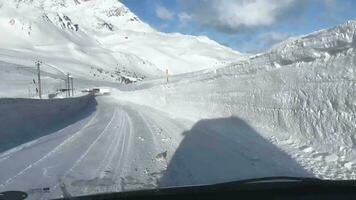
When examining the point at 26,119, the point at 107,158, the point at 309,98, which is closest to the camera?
the point at 107,158

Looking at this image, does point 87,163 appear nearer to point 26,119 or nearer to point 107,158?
point 107,158

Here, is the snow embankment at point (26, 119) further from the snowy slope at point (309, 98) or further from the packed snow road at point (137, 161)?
the snowy slope at point (309, 98)

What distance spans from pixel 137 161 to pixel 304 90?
4.72m

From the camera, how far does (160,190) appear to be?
175 inches

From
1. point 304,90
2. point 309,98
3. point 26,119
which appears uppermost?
point 304,90

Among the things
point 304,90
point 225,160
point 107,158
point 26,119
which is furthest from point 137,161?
point 26,119

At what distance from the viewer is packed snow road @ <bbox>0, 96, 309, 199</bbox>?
8367 millimetres

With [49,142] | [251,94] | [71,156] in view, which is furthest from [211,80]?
[71,156]

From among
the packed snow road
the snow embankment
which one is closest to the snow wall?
the packed snow road

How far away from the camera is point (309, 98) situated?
13.0m

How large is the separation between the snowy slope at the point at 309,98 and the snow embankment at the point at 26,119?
6.65 meters

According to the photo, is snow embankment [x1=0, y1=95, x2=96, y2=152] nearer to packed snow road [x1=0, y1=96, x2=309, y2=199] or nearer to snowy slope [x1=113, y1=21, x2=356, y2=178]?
packed snow road [x1=0, y1=96, x2=309, y2=199]

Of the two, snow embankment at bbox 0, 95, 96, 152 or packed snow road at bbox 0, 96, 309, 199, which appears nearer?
packed snow road at bbox 0, 96, 309, 199

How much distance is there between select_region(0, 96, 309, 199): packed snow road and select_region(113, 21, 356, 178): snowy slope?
54cm
